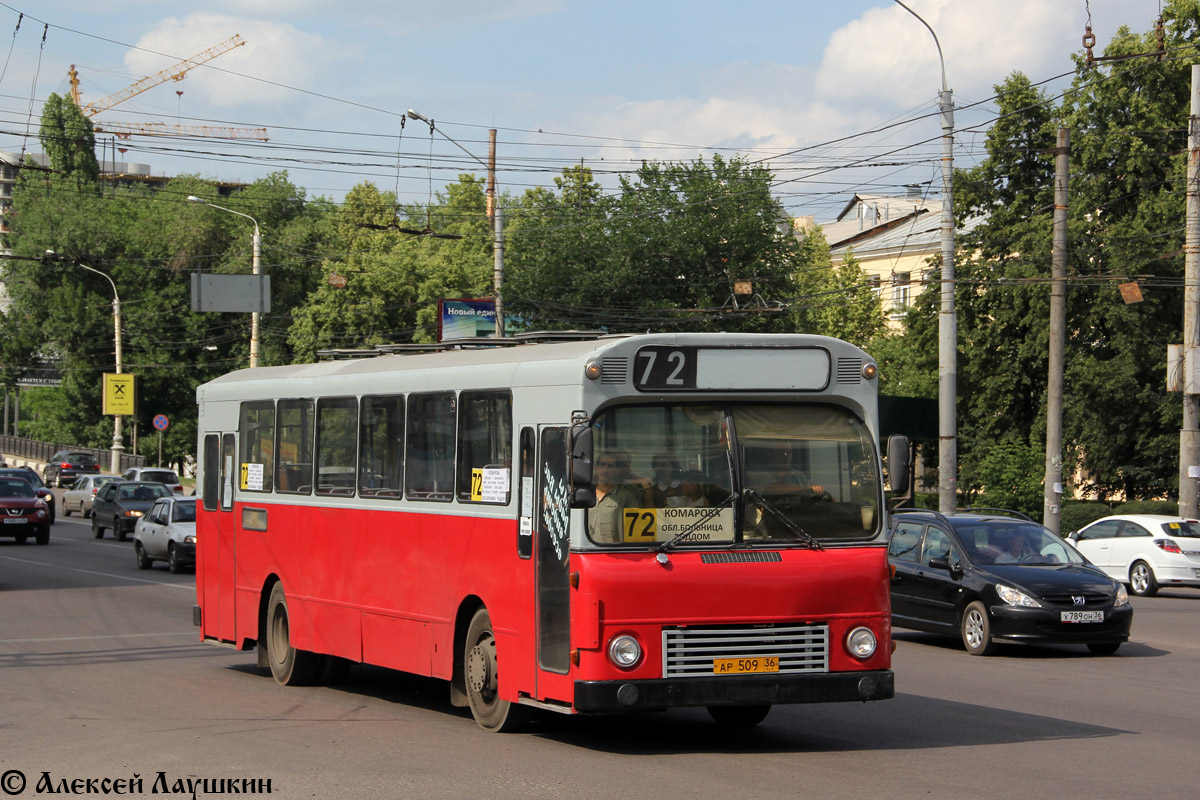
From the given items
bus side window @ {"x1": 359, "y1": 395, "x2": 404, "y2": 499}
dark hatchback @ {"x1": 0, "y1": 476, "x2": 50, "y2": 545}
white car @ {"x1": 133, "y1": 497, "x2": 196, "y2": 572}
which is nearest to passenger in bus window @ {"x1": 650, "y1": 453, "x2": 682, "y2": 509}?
bus side window @ {"x1": 359, "y1": 395, "x2": 404, "y2": 499}

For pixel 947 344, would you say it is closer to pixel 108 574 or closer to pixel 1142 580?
pixel 1142 580

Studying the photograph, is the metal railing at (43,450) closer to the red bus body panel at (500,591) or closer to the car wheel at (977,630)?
the car wheel at (977,630)

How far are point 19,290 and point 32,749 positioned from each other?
8793 centimetres

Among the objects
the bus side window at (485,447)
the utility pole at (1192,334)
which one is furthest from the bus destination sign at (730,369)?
the utility pole at (1192,334)

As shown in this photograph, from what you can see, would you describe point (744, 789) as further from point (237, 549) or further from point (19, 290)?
point (19, 290)

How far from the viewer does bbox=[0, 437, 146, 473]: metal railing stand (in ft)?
285

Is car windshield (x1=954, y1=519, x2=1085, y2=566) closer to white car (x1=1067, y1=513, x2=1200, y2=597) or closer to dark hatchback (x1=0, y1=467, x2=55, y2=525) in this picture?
white car (x1=1067, y1=513, x2=1200, y2=597)

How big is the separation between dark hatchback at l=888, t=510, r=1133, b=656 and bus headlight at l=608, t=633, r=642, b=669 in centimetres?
802

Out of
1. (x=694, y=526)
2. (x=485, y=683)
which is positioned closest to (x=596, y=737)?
(x=485, y=683)

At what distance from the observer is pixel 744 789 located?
27.9ft

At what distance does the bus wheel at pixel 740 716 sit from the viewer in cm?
1118

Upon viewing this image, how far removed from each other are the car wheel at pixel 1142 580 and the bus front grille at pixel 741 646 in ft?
67.0

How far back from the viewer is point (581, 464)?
9.07m

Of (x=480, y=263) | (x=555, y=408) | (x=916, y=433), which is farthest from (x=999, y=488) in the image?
(x=480, y=263)
